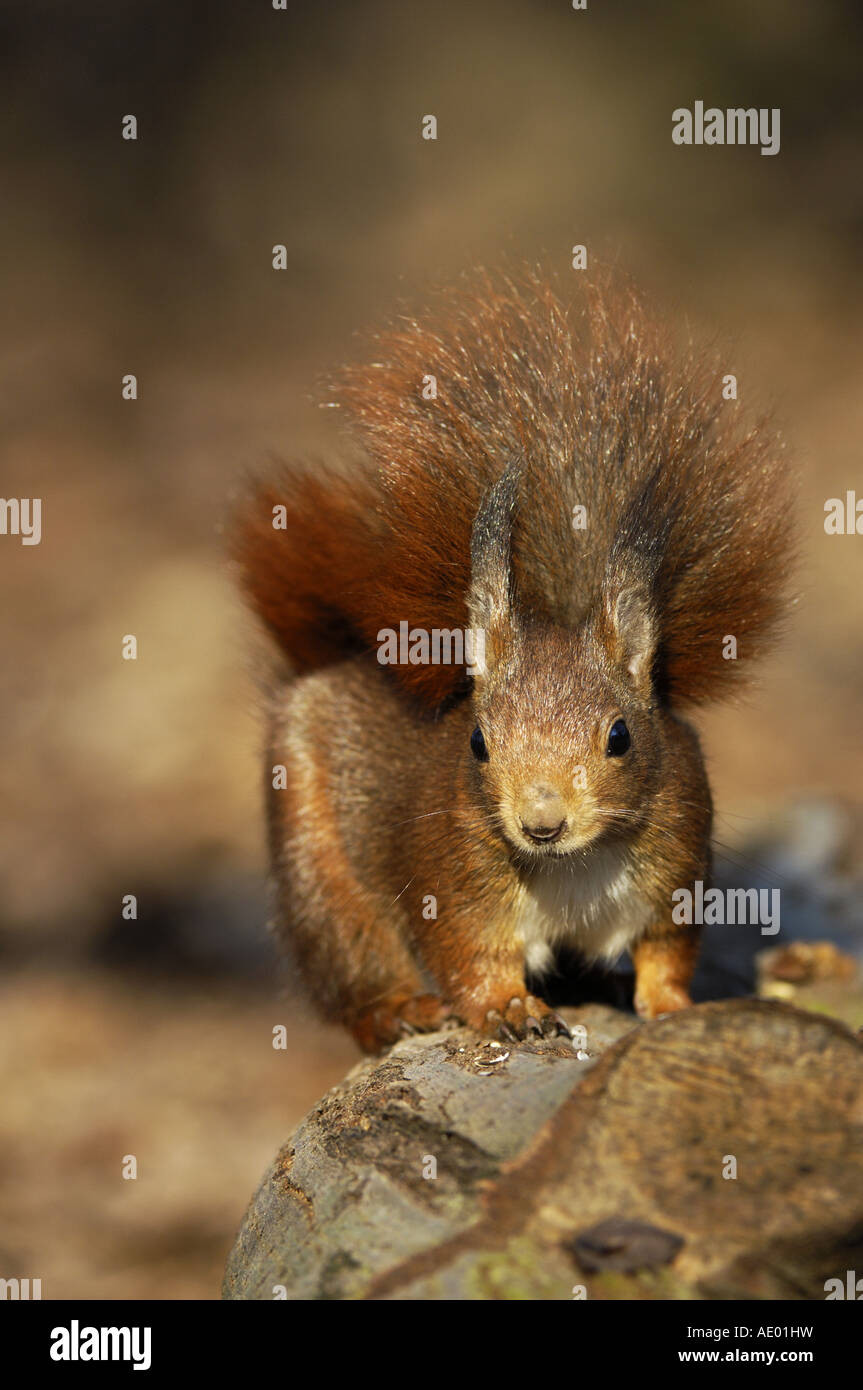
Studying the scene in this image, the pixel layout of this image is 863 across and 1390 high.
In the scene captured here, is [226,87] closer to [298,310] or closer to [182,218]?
[182,218]

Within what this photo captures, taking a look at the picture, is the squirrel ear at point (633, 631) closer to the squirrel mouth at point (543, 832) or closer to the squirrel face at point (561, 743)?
the squirrel face at point (561, 743)

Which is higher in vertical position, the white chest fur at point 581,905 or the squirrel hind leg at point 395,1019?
the white chest fur at point 581,905

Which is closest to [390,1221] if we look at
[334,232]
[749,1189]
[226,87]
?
[749,1189]

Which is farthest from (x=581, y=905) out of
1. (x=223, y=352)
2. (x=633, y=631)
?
(x=223, y=352)

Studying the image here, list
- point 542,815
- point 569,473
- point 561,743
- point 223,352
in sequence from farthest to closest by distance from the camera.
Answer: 1. point 223,352
2. point 569,473
3. point 561,743
4. point 542,815

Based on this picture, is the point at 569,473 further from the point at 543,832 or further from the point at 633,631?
the point at 543,832

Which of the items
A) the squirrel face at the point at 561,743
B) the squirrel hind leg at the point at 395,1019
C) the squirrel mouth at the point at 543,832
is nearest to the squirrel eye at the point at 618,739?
the squirrel face at the point at 561,743

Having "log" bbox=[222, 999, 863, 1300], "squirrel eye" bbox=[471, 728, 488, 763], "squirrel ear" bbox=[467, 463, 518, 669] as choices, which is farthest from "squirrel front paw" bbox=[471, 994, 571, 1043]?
"squirrel ear" bbox=[467, 463, 518, 669]
